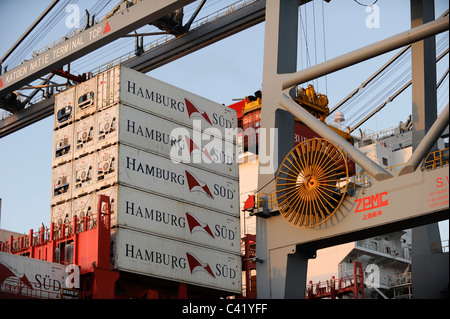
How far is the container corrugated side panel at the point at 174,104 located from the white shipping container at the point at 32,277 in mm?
6890

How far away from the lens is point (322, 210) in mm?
26859

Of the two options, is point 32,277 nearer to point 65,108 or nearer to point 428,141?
point 65,108

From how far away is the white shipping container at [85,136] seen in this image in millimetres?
31234

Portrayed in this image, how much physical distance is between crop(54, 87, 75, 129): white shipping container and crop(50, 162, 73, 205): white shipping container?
6.50 ft

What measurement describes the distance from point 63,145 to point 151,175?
4417 mm

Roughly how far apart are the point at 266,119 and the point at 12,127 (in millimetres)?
27240

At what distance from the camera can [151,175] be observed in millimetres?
30609

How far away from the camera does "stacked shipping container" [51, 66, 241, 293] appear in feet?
97.2

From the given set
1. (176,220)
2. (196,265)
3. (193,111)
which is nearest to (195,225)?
(176,220)
